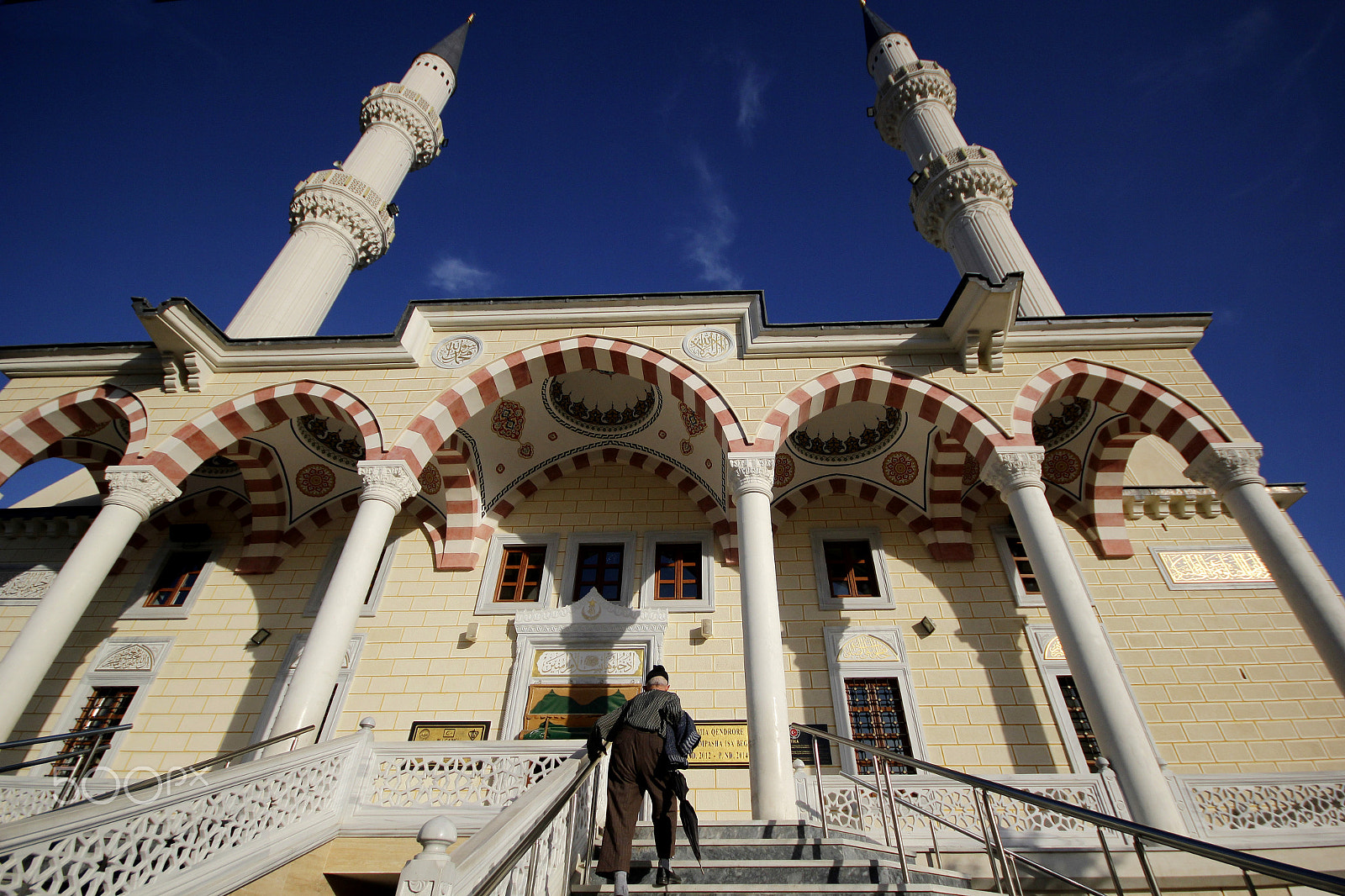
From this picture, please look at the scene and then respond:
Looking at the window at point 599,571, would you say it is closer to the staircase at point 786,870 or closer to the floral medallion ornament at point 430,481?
the floral medallion ornament at point 430,481

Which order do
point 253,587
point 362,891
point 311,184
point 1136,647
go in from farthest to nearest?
point 311,184 → point 253,587 → point 1136,647 → point 362,891

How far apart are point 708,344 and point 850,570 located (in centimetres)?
375

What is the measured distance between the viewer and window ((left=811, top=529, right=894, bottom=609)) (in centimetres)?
847

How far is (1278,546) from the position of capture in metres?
6.06

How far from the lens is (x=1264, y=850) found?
5301mm

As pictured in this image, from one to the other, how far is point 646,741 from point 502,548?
19.9 feet

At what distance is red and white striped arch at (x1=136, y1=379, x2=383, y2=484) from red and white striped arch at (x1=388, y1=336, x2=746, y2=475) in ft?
1.62

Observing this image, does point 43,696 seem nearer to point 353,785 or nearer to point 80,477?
point 80,477

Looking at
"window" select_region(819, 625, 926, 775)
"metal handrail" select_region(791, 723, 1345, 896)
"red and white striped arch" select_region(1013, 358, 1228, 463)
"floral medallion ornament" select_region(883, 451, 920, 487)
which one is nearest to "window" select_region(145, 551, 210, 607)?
"window" select_region(819, 625, 926, 775)

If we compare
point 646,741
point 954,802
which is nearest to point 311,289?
point 646,741

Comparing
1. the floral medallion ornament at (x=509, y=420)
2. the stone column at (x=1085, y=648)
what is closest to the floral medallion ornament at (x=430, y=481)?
the floral medallion ornament at (x=509, y=420)

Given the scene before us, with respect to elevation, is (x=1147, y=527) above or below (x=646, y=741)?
above

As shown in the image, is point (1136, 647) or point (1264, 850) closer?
point (1264, 850)

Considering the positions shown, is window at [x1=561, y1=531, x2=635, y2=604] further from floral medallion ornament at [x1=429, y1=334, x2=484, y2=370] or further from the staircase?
the staircase
